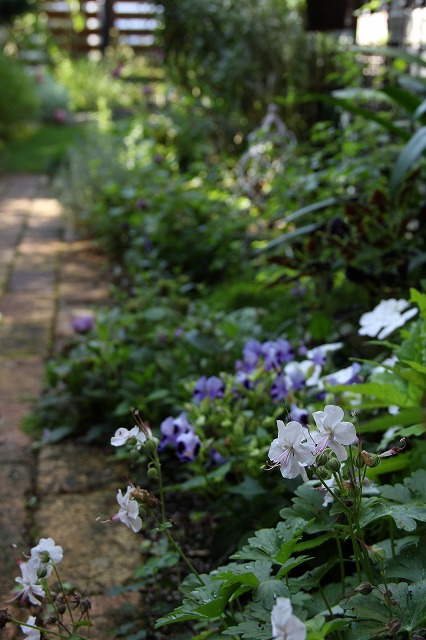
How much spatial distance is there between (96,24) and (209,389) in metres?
13.6

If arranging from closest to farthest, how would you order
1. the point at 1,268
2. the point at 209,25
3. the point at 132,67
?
the point at 1,268 → the point at 209,25 → the point at 132,67

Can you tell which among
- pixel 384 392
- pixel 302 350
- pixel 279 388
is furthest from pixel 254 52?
pixel 384 392

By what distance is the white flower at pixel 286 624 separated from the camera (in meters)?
0.78

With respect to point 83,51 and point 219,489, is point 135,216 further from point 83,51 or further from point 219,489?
point 83,51

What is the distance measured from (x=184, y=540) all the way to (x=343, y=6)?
304 cm

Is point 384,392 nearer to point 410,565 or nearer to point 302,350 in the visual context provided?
point 410,565

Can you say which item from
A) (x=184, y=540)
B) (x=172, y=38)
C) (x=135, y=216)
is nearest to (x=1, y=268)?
(x=135, y=216)

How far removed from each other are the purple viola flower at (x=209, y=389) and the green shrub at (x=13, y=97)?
790cm

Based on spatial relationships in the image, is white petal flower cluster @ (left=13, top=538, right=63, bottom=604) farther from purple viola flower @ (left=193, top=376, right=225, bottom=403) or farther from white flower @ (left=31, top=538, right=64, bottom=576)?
purple viola flower @ (left=193, top=376, right=225, bottom=403)

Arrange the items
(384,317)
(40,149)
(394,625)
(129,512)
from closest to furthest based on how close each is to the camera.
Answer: (394,625), (129,512), (384,317), (40,149)

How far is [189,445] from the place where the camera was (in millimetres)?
1699

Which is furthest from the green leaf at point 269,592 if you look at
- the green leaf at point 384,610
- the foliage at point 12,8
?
the foliage at point 12,8

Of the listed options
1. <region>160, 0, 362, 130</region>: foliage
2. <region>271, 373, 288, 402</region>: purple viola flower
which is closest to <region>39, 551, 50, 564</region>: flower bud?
<region>271, 373, 288, 402</region>: purple viola flower

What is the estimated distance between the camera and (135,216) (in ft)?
12.9
